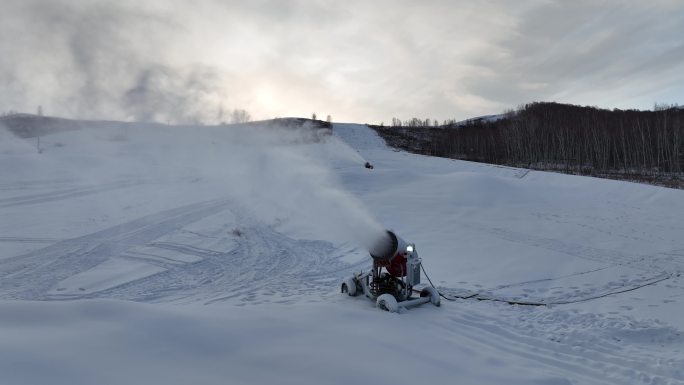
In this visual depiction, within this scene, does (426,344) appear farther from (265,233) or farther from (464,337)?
(265,233)

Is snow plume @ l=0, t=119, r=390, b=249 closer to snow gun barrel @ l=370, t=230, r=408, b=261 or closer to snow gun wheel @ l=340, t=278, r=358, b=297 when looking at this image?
snow gun barrel @ l=370, t=230, r=408, b=261

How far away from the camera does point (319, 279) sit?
440 inches

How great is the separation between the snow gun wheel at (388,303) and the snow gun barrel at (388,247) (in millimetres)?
847

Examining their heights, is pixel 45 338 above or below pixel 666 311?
above

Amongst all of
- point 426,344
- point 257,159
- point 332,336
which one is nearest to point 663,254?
point 426,344

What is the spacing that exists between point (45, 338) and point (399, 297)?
6.07 metres

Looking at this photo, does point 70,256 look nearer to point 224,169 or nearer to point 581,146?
point 224,169

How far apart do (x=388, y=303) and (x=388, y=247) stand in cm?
117

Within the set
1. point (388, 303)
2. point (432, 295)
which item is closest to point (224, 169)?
point (432, 295)

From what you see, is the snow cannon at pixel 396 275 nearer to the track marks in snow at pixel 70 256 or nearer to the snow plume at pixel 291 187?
the snow plume at pixel 291 187

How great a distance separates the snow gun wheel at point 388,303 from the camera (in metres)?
7.83

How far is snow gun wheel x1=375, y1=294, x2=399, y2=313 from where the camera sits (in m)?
7.83

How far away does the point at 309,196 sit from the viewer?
23.1 metres

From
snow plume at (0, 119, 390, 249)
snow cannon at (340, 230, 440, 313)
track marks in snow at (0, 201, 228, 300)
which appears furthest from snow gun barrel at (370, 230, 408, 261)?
track marks in snow at (0, 201, 228, 300)
